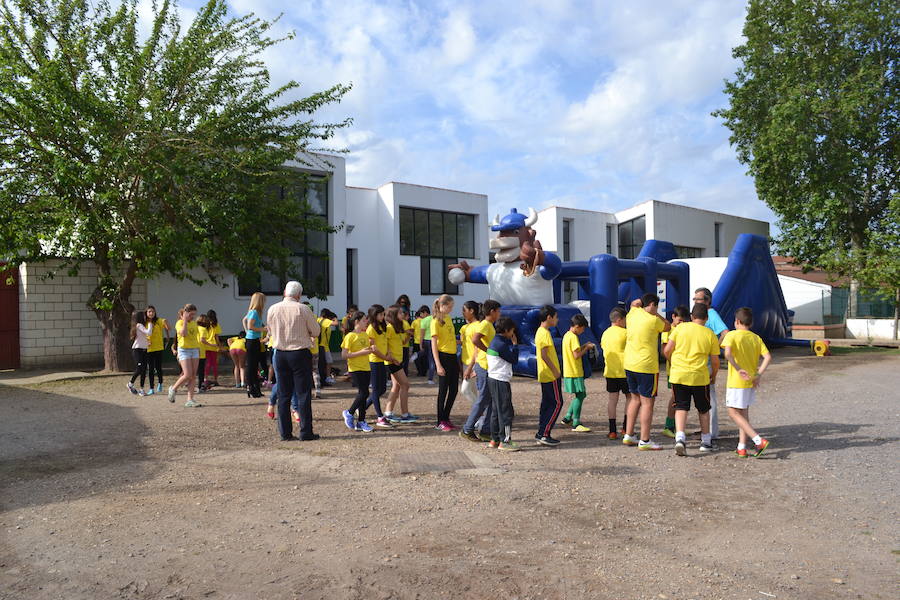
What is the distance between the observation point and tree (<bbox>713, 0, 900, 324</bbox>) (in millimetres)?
26000

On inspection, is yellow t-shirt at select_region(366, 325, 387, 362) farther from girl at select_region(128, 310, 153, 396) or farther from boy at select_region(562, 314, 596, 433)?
girl at select_region(128, 310, 153, 396)

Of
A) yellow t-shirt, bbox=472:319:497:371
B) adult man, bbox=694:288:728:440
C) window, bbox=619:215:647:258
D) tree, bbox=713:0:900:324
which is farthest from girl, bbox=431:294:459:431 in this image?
window, bbox=619:215:647:258

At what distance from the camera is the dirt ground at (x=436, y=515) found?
3.63 m

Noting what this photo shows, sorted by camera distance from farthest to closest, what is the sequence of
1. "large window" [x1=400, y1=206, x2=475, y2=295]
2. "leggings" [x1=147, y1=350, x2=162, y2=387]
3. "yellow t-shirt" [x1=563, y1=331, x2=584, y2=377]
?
"large window" [x1=400, y1=206, x2=475, y2=295], "leggings" [x1=147, y1=350, x2=162, y2=387], "yellow t-shirt" [x1=563, y1=331, x2=584, y2=377]

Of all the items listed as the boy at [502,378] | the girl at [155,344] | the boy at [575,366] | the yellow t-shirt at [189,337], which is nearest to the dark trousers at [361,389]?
the boy at [502,378]

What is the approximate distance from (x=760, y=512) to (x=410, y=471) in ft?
9.41

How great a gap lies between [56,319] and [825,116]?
92.8 feet

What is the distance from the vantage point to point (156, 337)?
10.9 metres

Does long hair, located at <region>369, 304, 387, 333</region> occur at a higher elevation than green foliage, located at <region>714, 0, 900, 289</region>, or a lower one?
lower

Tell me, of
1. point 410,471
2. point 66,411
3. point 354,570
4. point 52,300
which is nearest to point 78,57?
point 52,300

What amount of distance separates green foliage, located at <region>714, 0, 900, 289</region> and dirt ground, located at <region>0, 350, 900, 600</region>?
857 inches

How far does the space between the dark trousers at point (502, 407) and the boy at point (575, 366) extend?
0.95 meters

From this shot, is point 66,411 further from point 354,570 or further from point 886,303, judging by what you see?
point 886,303

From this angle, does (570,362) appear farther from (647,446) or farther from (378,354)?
(378,354)
